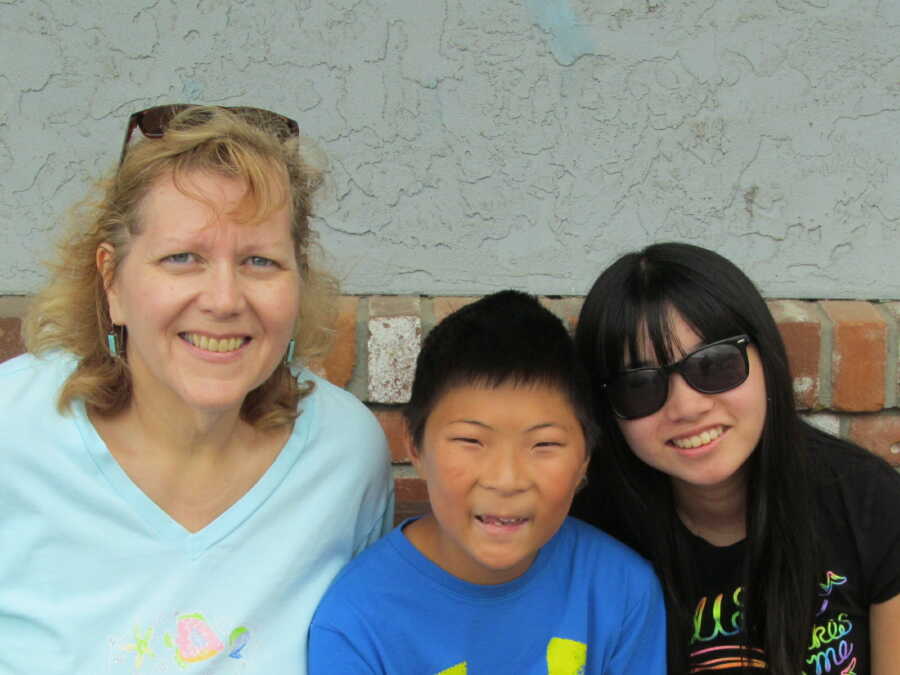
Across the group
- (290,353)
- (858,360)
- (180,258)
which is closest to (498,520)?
(290,353)

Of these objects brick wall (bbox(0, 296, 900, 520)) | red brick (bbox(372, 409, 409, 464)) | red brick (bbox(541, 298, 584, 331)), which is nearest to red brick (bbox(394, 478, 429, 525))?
brick wall (bbox(0, 296, 900, 520))

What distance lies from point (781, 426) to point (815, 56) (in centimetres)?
123

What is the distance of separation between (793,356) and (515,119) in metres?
1.01

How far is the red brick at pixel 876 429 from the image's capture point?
2775 mm

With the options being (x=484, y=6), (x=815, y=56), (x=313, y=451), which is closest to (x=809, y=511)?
(x=313, y=451)

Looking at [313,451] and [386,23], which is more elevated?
[386,23]

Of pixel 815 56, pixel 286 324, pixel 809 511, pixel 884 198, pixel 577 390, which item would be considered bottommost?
pixel 809 511

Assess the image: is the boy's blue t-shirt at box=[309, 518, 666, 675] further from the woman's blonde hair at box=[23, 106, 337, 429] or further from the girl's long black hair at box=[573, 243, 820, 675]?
the woman's blonde hair at box=[23, 106, 337, 429]

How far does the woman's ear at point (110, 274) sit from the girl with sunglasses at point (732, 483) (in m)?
0.96

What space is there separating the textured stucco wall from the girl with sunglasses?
691 mm

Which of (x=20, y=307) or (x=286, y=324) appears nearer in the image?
(x=286, y=324)

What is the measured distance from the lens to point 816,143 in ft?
8.98

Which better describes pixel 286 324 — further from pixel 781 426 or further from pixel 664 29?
pixel 664 29

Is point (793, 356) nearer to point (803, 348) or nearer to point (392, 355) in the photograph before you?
point (803, 348)
